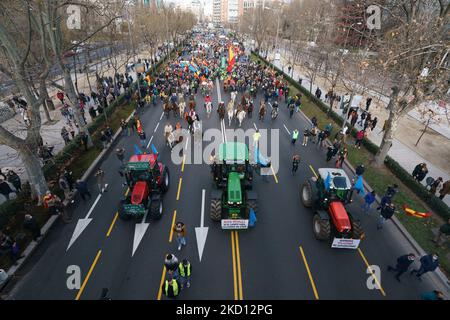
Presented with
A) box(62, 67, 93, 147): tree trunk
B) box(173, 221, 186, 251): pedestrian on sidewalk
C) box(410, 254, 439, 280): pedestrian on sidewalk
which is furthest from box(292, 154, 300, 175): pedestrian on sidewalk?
box(62, 67, 93, 147): tree trunk

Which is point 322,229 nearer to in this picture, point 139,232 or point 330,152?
point 330,152

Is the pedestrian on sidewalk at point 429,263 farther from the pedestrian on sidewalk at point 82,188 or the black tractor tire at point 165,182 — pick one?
the pedestrian on sidewalk at point 82,188

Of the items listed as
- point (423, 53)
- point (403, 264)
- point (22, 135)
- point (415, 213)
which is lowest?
point (403, 264)

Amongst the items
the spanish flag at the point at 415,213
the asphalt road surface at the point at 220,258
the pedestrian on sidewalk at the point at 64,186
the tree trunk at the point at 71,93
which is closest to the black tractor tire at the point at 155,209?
the asphalt road surface at the point at 220,258

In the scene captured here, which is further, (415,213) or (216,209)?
(415,213)

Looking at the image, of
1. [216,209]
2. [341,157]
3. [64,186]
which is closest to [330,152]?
[341,157]

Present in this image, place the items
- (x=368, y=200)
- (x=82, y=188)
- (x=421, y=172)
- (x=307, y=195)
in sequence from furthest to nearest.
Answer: (x=421, y=172), (x=307, y=195), (x=82, y=188), (x=368, y=200)

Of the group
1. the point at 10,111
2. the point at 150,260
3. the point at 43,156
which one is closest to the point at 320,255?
the point at 150,260
